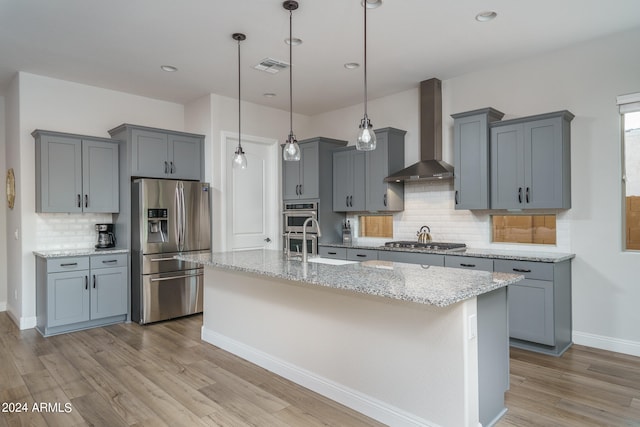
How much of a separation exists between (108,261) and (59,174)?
1.11m

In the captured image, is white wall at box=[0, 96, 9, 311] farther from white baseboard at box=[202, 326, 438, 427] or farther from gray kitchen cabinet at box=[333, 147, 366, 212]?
gray kitchen cabinet at box=[333, 147, 366, 212]

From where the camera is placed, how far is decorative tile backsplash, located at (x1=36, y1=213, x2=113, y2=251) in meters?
4.64

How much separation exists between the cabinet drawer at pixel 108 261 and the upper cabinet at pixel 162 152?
3.21ft

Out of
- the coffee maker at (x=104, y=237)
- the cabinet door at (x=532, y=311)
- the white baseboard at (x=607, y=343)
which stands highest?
the coffee maker at (x=104, y=237)

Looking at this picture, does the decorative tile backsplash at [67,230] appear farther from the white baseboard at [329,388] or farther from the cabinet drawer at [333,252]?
the cabinet drawer at [333,252]

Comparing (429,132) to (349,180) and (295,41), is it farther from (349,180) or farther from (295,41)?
(295,41)

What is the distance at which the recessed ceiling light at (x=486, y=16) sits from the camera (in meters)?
3.22

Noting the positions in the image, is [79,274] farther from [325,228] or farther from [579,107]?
[579,107]

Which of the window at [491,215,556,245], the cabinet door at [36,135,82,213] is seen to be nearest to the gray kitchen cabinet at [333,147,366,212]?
the window at [491,215,556,245]

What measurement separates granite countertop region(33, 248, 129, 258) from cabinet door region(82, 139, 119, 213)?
0.48 m

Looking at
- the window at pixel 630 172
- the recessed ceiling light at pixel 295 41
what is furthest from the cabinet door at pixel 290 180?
the window at pixel 630 172

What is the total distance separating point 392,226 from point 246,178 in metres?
2.20

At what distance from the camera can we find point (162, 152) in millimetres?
5070

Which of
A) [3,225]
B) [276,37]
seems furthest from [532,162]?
[3,225]
